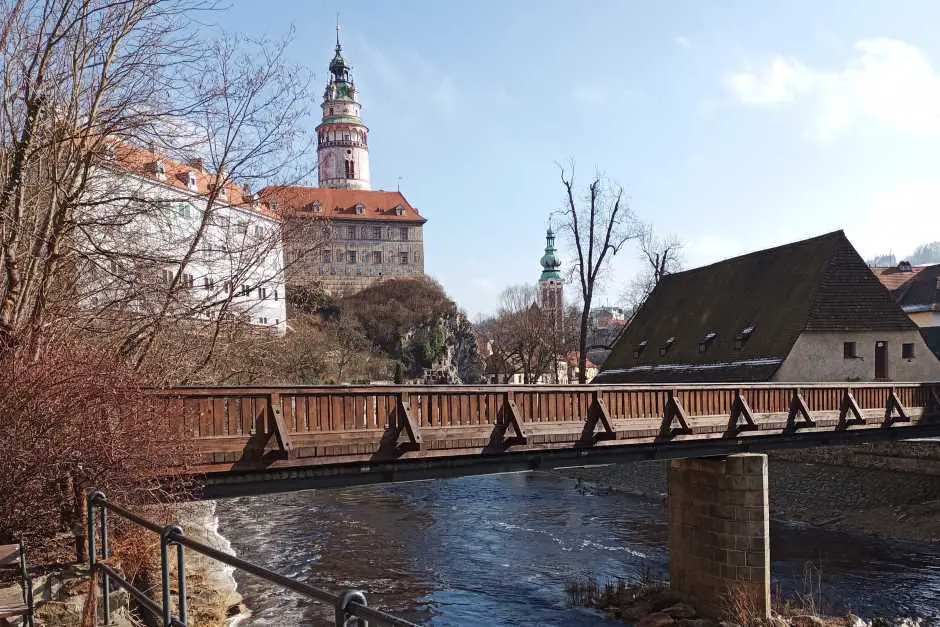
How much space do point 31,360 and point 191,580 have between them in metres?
6.65

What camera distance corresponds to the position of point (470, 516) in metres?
24.0

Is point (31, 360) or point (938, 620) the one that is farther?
point (938, 620)

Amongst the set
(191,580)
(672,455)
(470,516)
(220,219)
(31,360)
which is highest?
(220,219)

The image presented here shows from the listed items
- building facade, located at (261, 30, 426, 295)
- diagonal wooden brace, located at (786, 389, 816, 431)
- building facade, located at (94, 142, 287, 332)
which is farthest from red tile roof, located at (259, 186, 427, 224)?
building facade, located at (94, 142, 287, 332)

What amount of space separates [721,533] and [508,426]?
5.09 meters

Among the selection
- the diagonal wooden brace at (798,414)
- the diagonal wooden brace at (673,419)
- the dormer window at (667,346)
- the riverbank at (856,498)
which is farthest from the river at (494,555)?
the dormer window at (667,346)

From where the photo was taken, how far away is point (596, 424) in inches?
529

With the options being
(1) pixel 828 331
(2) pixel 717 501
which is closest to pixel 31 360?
(2) pixel 717 501

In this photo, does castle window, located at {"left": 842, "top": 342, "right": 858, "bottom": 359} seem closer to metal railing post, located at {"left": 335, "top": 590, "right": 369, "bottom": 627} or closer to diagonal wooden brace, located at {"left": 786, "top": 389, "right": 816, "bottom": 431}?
diagonal wooden brace, located at {"left": 786, "top": 389, "right": 816, "bottom": 431}

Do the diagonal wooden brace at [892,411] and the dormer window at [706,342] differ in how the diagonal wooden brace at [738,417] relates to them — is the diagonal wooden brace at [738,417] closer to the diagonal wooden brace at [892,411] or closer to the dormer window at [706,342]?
the diagonal wooden brace at [892,411]

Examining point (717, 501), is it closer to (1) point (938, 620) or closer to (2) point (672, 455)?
(2) point (672, 455)

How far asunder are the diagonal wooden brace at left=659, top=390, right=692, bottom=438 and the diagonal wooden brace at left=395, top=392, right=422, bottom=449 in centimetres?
522

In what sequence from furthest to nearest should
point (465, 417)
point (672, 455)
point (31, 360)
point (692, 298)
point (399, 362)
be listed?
1. point (399, 362)
2. point (692, 298)
3. point (672, 455)
4. point (465, 417)
5. point (31, 360)

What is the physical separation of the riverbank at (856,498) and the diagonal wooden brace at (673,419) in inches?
383
